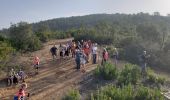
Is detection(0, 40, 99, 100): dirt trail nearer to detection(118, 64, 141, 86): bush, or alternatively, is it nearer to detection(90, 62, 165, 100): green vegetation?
detection(90, 62, 165, 100): green vegetation

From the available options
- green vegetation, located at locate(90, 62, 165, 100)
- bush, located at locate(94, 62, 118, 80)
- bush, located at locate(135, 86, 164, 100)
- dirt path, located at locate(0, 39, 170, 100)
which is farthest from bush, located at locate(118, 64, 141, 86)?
bush, located at locate(135, 86, 164, 100)

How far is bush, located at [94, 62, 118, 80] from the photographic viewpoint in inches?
936

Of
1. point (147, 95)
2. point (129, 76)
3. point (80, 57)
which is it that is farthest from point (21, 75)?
point (147, 95)

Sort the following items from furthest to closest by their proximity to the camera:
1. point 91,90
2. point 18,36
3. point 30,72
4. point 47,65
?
point 18,36 < point 47,65 < point 30,72 < point 91,90

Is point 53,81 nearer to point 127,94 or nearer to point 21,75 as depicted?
point 21,75

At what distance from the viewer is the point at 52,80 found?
2409 cm

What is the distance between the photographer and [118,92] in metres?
18.7

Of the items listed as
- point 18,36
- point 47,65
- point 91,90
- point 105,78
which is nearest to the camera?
point 91,90

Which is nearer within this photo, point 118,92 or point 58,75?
point 118,92

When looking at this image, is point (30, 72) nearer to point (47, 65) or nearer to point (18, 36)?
point (47, 65)

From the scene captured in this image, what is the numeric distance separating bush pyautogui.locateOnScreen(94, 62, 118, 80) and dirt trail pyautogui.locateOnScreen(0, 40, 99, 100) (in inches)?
46.6

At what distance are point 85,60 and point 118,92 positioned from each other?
8.86 meters

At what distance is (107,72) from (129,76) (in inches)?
64.6

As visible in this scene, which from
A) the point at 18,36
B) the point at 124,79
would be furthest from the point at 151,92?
the point at 18,36
